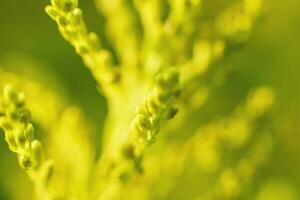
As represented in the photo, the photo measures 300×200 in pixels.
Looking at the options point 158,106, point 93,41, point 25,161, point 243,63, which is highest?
point 243,63

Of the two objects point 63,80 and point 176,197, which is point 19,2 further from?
point 176,197

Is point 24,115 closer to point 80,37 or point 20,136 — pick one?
point 20,136

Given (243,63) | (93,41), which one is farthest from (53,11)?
(243,63)

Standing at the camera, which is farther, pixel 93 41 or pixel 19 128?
pixel 93 41

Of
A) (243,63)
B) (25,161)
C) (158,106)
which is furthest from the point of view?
(243,63)

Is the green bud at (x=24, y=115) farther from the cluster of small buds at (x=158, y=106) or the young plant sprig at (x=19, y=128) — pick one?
the cluster of small buds at (x=158, y=106)

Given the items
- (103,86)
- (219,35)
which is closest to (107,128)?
(103,86)

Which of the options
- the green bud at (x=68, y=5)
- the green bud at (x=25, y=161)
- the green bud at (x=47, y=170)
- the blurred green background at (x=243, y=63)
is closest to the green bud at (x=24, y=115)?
the green bud at (x=25, y=161)
